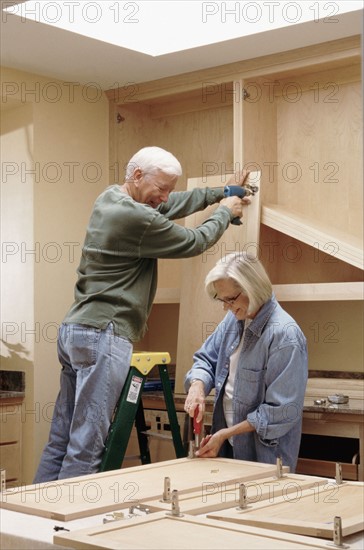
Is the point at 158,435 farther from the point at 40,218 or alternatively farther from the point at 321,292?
the point at 40,218

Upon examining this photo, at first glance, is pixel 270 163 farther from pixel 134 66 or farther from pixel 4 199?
pixel 4 199

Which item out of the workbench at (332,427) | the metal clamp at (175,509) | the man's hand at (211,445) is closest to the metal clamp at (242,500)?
the metal clamp at (175,509)

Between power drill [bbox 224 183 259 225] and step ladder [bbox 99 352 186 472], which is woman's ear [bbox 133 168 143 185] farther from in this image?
step ladder [bbox 99 352 186 472]

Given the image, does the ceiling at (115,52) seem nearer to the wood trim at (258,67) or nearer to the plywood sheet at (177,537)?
the wood trim at (258,67)

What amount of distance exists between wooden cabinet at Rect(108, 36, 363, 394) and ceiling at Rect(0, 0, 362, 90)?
9 centimetres

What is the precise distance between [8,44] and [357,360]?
7.39ft

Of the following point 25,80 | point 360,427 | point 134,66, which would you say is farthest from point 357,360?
point 25,80

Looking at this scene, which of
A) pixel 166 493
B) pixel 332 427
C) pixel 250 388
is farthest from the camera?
pixel 332 427

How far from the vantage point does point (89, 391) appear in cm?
338

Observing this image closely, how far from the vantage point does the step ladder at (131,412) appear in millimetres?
3404

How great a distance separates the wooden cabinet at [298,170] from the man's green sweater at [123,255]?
699 millimetres

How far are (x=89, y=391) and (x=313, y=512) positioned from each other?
61.1 inches

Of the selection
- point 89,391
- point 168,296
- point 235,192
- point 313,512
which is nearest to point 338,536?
point 313,512

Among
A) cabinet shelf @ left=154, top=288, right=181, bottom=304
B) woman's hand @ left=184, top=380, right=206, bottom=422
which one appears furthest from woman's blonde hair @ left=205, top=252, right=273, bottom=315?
cabinet shelf @ left=154, top=288, right=181, bottom=304
